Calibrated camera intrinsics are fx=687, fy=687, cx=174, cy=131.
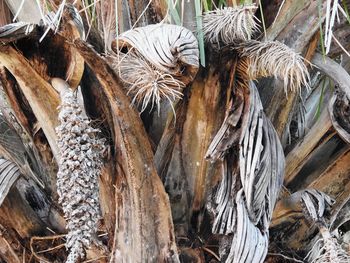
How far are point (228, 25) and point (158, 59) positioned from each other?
30 cm

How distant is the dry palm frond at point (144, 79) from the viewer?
1.74 m

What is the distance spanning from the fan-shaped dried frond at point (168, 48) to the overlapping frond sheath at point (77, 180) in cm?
25

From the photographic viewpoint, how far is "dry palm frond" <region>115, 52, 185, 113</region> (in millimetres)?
1739

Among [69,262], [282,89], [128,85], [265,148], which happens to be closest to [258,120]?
[265,148]

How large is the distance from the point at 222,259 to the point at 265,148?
349 millimetres

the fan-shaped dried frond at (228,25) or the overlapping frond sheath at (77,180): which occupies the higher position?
the fan-shaped dried frond at (228,25)

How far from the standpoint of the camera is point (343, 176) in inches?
91.0

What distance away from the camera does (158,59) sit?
168 cm

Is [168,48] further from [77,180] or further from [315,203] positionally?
[315,203]

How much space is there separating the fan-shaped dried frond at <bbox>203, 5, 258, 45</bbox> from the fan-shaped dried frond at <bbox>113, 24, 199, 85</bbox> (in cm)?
18

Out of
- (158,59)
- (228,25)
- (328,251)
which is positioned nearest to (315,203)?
(328,251)

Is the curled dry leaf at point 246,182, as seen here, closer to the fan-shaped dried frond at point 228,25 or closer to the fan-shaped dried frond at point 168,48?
the fan-shaped dried frond at point 228,25

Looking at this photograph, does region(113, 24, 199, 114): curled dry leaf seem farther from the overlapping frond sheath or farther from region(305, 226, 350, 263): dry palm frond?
region(305, 226, 350, 263): dry palm frond

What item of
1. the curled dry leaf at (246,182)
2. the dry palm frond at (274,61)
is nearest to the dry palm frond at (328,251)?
the curled dry leaf at (246,182)
